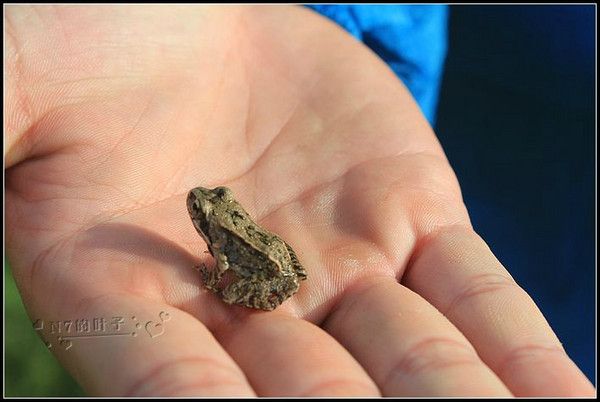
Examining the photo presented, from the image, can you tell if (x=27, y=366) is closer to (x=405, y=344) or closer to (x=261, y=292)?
(x=261, y=292)

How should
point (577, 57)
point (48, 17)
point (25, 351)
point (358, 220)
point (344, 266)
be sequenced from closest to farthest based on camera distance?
point (344, 266)
point (358, 220)
point (48, 17)
point (577, 57)
point (25, 351)

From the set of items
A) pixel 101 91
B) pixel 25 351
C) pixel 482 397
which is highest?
pixel 101 91

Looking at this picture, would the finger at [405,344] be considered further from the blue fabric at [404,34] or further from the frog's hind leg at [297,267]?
the blue fabric at [404,34]

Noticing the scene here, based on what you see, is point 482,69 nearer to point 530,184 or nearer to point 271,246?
point 530,184

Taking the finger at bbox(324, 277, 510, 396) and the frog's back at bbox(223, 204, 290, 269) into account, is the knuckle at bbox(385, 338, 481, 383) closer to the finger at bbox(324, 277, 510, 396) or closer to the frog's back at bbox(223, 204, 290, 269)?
the finger at bbox(324, 277, 510, 396)

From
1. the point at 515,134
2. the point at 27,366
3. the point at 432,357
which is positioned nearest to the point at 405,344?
the point at 432,357

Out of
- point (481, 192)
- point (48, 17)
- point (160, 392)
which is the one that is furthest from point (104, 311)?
point (481, 192)

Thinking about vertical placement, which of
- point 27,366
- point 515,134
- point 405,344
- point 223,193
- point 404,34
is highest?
point 404,34
